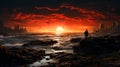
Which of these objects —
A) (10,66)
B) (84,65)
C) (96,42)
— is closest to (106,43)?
(96,42)

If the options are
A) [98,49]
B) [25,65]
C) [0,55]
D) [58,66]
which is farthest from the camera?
[98,49]

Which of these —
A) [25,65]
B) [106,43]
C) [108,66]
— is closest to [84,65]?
[108,66]

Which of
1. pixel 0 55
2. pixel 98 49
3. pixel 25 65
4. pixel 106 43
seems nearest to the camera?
pixel 25 65

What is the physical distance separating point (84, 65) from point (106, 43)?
26.4m

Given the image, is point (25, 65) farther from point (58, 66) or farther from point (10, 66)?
point (58, 66)

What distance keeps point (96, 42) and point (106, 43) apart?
276 cm

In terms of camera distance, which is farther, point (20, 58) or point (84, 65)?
point (20, 58)

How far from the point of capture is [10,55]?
135 feet

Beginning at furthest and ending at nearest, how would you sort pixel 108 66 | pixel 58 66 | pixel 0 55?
pixel 0 55, pixel 58 66, pixel 108 66

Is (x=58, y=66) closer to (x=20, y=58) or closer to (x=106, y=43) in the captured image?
(x=20, y=58)

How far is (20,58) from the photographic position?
135ft

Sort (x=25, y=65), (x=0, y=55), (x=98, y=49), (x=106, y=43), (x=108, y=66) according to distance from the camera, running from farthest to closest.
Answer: (x=106, y=43), (x=98, y=49), (x=0, y=55), (x=25, y=65), (x=108, y=66)

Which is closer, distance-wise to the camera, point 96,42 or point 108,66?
point 108,66

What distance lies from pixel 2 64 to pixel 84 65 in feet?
47.2
